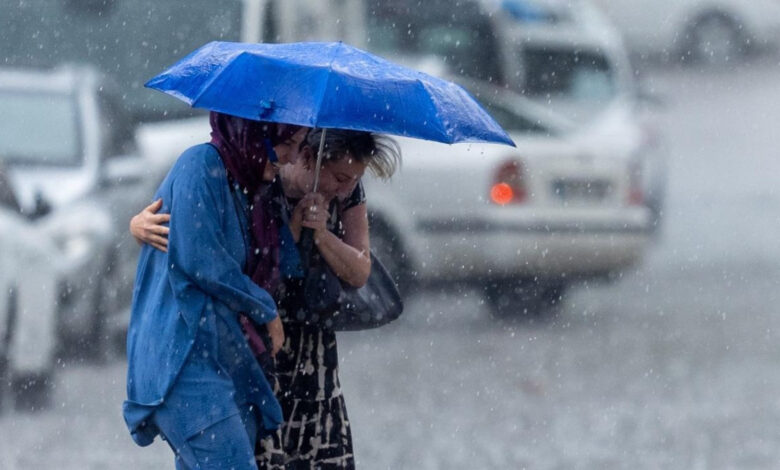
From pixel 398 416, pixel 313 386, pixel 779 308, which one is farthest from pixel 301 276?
pixel 779 308

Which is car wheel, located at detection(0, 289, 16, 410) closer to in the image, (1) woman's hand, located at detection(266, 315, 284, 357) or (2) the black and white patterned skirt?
(2) the black and white patterned skirt

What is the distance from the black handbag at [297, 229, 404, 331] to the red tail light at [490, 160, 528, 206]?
5730 mm

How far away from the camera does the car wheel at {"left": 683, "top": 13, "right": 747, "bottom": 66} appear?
82.8ft

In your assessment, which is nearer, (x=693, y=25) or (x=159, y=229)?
(x=159, y=229)

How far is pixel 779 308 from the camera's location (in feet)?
37.1

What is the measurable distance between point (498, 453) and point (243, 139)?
349 cm

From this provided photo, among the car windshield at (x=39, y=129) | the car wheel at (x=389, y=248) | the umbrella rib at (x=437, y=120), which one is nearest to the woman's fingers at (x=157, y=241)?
the umbrella rib at (x=437, y=120)

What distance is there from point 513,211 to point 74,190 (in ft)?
8.95

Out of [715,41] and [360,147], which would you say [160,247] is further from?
[715,41]

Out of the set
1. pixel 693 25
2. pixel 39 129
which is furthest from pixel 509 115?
pixel 693 25

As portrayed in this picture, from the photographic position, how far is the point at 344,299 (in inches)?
156

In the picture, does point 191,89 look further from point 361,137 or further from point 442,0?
point 442,0

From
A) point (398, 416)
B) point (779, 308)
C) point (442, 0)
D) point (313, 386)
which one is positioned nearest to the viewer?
point (313, 386)

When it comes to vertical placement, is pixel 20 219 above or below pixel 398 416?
above
